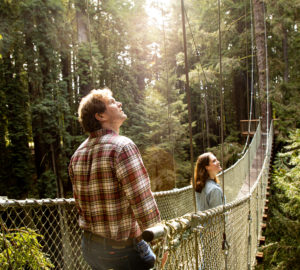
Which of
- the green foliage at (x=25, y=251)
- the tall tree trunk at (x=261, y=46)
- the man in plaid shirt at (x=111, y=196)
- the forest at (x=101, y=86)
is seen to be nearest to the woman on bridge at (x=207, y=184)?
the man in plaid shirt at (x=111, y=196)

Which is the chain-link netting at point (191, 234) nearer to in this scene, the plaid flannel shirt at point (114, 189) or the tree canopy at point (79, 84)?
the plaid flannel shirt at point (114, 189)

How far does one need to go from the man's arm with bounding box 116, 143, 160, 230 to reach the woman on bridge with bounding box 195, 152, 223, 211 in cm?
85

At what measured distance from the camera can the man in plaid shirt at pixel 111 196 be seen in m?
0.77

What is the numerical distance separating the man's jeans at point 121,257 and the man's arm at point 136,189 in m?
0.10

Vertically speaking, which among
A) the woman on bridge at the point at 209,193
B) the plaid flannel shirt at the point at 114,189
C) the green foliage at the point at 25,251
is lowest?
the green foliage at the point at 25,251

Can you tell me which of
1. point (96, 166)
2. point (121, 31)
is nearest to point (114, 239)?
point (96, 166)

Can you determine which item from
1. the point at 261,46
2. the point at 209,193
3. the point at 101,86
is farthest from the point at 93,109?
the point at 261,46

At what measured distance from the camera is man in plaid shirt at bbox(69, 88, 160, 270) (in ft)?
2.53

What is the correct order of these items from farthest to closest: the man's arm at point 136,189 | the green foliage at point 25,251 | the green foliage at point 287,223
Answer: the green foliage at point 287,223
the green foliage at point 25,251
the man's arm at point 136,189

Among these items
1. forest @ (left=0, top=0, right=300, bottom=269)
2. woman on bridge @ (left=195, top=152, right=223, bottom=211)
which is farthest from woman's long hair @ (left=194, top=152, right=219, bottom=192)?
forest @ (left=0, top=0, right=300, bottom=269)

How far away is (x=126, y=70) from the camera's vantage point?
26.2ft

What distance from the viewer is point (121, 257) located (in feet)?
2.68

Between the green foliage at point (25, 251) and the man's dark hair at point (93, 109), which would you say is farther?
the green foliage at point (25, 251)

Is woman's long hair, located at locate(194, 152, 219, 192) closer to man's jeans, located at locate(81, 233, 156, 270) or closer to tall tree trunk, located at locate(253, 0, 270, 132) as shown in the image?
man's jeans, located at locate(81, 233, 156, 270)
